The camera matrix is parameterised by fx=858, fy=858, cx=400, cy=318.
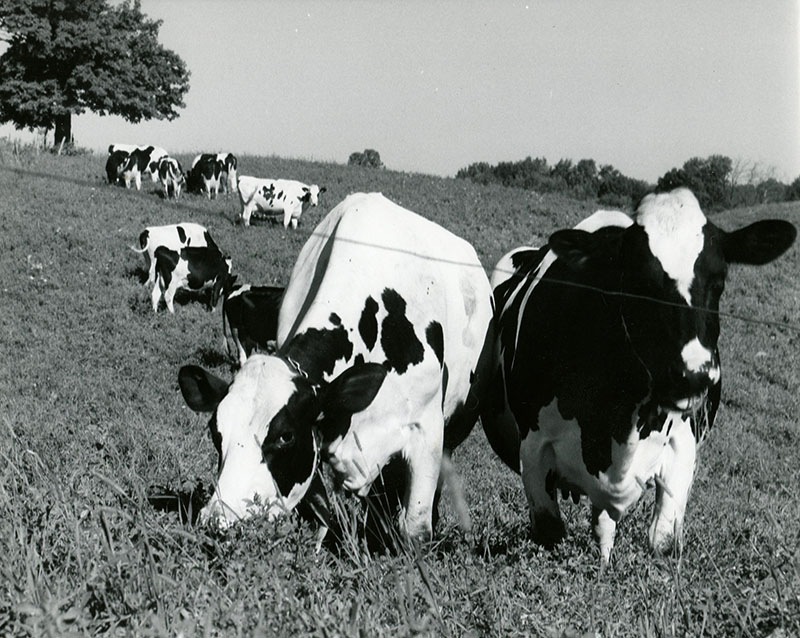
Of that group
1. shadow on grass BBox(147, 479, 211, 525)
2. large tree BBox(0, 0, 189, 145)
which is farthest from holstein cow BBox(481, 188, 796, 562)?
large tree BBox(0, 0, 189, 145)

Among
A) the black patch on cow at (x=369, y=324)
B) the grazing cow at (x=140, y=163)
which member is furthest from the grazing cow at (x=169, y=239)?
the black patch on cow at (x=369, y=324)

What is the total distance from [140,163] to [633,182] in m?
20.4

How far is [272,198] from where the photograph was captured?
73.1 feet

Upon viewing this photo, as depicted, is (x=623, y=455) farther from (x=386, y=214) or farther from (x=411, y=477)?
(x=386, y=214)

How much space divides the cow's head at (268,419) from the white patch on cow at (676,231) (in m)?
1.52

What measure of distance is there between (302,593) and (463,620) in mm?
555

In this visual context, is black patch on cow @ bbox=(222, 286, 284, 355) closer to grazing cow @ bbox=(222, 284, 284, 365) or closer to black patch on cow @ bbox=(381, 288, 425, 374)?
grazing cow @ bbox=(222, 284, 284, 365)

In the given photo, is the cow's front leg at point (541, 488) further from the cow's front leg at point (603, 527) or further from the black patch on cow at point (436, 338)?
the black patch on cow at point (436, 338)

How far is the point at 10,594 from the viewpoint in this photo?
2.65m

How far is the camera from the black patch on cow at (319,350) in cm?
456

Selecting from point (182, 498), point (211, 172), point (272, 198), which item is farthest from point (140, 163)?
point (182, 498)

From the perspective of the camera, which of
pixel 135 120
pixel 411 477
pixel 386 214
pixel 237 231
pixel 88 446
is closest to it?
pixel 411 477

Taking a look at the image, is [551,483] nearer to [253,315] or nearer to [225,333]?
[253,315]

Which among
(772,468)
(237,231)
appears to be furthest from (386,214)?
(237,231)
